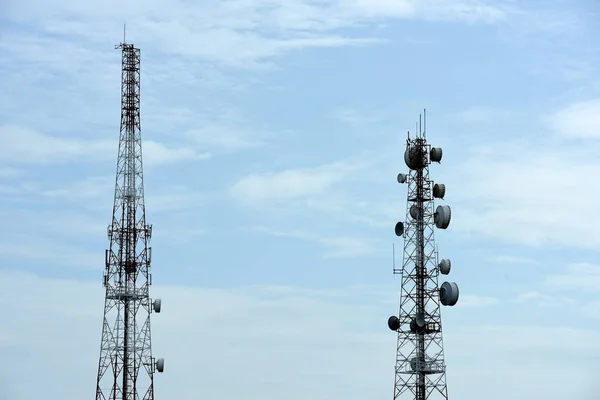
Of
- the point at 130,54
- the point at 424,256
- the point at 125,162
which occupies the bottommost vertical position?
the point at 424,256

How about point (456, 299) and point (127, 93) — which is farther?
point (127, 93)

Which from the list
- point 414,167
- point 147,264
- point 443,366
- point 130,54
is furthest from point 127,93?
point 443,366

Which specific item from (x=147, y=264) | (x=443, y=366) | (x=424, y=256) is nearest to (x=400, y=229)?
(x=424, y=256)

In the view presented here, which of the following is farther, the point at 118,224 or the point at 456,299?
the point at 118,224

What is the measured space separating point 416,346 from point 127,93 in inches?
1452

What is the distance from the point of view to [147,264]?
154m

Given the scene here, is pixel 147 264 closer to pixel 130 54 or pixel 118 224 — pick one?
pixel 118 224

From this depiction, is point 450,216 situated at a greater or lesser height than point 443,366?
greater

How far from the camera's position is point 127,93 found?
155500 mm

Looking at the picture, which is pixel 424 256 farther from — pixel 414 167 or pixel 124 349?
pixel 124 349

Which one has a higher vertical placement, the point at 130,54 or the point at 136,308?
the point at 130,54

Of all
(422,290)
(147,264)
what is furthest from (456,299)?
(147,264)

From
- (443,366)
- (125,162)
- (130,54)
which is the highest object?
(130,54)

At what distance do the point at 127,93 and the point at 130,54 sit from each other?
12.4 feet
